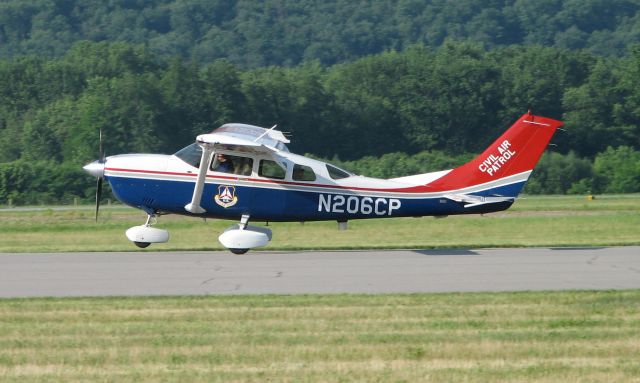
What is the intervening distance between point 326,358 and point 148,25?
136064 mm

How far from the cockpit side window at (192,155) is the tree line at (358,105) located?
29.3 metres

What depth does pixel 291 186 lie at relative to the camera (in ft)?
62.2

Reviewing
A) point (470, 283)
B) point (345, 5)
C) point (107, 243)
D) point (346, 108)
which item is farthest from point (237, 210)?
point (345, 5)

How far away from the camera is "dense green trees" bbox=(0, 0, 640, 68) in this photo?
428 feet

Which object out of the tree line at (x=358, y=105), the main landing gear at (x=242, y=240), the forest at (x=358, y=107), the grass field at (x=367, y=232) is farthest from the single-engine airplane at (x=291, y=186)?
the tree line at (x=358, y=105)

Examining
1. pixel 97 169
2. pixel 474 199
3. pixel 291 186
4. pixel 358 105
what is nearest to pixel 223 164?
pixel 291 186

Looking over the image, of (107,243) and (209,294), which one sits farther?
(107,243)

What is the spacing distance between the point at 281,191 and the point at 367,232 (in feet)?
19.8

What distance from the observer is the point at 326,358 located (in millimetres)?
10031

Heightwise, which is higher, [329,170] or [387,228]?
[329,170]

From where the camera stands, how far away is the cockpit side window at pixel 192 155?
739 inches

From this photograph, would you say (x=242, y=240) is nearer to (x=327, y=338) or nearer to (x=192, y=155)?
(x=192, y=155)

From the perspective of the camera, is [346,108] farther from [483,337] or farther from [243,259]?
[483,337]

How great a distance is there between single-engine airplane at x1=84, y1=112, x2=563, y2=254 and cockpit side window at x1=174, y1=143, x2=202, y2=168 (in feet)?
0.06
